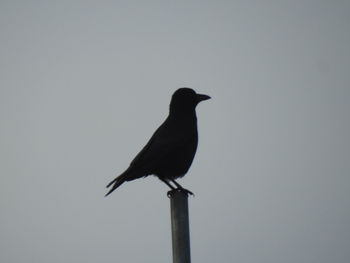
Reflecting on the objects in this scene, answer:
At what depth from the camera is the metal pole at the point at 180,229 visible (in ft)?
13.0

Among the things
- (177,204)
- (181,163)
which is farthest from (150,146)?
(177,204)

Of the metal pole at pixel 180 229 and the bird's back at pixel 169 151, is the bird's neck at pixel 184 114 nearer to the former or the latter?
the bird's back at pixel 169 151

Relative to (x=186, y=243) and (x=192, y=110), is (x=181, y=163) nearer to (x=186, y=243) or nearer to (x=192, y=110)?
(x=192, y=110)

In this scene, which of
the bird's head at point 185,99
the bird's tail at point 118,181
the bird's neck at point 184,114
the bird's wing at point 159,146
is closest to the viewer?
the bird's tail at point 118,181

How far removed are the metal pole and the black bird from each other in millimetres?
1569

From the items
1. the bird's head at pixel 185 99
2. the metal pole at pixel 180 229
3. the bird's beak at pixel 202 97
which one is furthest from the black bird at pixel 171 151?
the metal pole at pixel 180 229

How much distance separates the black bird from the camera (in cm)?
612

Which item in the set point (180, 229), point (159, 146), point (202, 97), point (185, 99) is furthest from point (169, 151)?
point (180, 229)

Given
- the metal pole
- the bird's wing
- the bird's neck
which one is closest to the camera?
the metal pole

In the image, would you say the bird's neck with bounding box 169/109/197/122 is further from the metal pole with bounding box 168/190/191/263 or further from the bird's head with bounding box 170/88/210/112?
the metal pole with bounding box 168/190/191/263

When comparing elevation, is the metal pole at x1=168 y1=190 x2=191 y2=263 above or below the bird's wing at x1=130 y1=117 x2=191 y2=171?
below

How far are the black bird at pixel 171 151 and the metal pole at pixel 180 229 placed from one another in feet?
5.15

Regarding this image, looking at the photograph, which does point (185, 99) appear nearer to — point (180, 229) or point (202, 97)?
point (202, 97)

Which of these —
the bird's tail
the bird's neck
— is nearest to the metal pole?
the bird's tail
